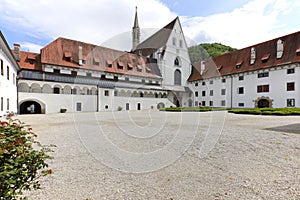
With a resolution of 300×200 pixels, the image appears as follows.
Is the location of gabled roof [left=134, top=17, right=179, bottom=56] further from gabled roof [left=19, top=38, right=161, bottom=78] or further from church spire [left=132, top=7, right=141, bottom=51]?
gabled roof [left=19, top=38, right=161, bottom=78]

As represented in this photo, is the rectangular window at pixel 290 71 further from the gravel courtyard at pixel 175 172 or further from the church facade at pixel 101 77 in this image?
the gravel courtyard at pixel 175 172

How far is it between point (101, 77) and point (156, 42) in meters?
21.8

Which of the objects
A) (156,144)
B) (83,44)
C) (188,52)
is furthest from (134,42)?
(156,144)

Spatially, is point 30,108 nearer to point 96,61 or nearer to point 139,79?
point 96,61

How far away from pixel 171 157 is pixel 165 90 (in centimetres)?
3260

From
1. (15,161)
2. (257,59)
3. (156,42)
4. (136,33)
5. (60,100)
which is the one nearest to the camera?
(15,161)

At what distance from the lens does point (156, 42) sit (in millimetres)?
45156

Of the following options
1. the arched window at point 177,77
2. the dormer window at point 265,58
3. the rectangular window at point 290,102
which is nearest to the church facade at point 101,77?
the arched window at point 177,77

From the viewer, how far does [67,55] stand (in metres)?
27.8

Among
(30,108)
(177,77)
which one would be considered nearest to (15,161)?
(30,108)

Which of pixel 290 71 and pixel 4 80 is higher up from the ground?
pixel 290 71

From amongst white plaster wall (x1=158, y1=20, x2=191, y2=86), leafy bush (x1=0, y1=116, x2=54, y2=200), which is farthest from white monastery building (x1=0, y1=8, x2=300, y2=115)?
leafy bush (x1=0, y1=116, x2=54, y2=200)

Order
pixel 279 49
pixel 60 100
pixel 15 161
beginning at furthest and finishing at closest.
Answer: pixel 279 49 < pixel 60 100 < pixel 15 161

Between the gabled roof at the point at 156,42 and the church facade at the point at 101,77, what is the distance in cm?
33
